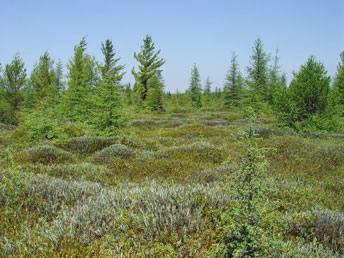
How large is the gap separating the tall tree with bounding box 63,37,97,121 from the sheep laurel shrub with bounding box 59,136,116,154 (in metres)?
12.2

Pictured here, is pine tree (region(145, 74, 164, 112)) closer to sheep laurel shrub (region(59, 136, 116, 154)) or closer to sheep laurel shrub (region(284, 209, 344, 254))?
sheep laurel shrub (region(59, 136, 116, 154))

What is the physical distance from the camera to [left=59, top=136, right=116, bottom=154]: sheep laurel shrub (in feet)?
30.3

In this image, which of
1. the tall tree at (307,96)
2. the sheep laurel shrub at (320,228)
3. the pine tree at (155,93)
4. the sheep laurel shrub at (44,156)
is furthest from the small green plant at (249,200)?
the pine tree at (155,93)

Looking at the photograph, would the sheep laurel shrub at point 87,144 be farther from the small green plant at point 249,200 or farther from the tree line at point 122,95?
the small green plant at point 249,200

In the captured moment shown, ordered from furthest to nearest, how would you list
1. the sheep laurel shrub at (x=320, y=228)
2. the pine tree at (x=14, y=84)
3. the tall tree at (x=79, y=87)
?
the pine tree at (x=14, y=84) → the tall tree at (x=79, y=87) → the sheep laurel shrub at (x=320, y=228)

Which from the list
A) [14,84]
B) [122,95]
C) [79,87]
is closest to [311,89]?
[122,95]

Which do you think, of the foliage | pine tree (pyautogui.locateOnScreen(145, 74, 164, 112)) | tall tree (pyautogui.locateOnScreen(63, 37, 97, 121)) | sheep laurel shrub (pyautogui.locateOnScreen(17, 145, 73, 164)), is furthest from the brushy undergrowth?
pine tree (pyautogui.locateOnScreen(145, 74, 164, 112))

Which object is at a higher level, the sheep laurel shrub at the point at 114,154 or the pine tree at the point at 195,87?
the pine tree at the point at 195,87

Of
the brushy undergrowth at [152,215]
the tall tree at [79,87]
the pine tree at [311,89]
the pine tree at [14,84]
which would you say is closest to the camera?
the brushy undergrowth at [152,215]

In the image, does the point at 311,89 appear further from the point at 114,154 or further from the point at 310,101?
the point at 114,154

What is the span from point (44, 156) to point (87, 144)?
2.20m

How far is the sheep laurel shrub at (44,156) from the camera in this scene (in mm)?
7188

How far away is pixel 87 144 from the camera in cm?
965

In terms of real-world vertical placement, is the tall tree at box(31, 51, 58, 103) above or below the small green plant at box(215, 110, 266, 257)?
above
